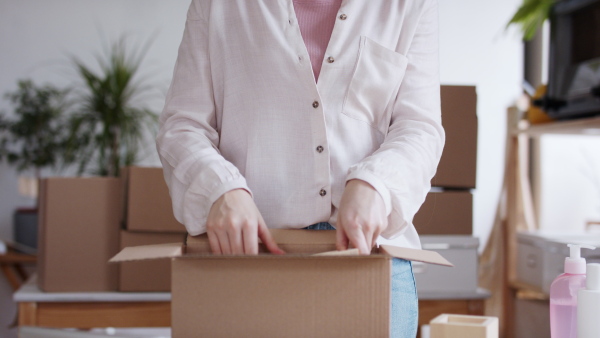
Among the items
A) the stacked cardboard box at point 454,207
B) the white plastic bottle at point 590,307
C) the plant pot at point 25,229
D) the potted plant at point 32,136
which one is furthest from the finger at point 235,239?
the plant pot at point 25,229

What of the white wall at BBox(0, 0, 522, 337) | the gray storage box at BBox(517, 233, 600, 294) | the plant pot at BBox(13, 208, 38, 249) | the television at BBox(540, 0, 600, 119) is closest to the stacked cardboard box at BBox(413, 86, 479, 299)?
the gray storage box at BBox(517, 233, 600, 294)

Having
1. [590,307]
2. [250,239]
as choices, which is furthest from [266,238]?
[590,307]

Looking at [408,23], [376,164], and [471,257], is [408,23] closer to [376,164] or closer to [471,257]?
[376,164]

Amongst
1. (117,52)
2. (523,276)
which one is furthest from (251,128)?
(117,52)

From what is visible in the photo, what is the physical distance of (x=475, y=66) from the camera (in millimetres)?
3762

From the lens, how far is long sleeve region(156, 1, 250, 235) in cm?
75

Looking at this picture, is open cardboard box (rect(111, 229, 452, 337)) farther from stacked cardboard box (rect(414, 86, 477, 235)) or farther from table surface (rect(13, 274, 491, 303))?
table surface (rect(13, 274, 491, 303))

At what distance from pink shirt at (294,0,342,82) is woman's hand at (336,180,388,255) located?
0.80 ft

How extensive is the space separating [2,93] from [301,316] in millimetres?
3666

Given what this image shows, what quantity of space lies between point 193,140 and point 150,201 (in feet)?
3.24

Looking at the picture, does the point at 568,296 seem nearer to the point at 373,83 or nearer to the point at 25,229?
the point at 373,83

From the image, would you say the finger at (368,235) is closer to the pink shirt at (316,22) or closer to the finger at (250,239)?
the finger at (250,239)

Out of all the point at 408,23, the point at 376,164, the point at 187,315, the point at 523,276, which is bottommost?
the point at 523,276

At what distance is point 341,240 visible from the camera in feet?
2.20
